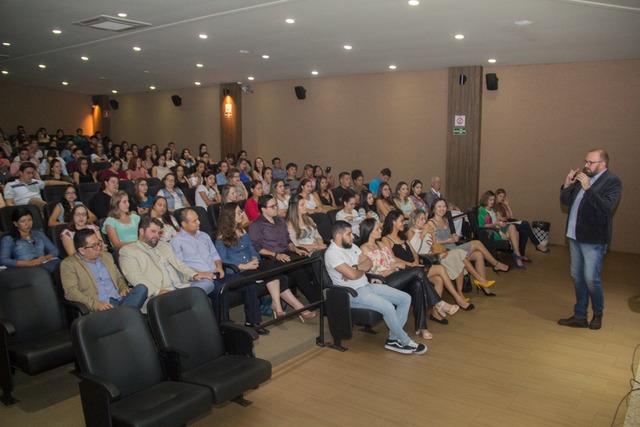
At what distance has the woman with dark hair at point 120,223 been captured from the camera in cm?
523

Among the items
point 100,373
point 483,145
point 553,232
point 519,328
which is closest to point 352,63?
point 483,145

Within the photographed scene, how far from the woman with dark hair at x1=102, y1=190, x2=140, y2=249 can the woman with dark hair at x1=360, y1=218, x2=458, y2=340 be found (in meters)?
2.30

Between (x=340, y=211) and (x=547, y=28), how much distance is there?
361cm

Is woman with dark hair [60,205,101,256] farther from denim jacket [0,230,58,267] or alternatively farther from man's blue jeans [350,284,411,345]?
man's blue jeans [350,284,411,345]

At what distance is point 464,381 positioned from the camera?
4105 mm

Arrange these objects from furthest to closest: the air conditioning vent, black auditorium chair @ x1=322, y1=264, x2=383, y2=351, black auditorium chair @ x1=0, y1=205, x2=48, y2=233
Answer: the air conditioning vent < black auditorium chair @ x1=0, y1=205, x2=48, y2=233 < black auditorium chair @ x1=322, y1=264, x2=383, y2=351

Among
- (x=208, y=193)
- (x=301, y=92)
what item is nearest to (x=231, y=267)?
(x=208, y=193)

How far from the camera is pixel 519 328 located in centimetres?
530

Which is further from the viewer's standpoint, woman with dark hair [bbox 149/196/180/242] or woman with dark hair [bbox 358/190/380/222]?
woman with dark hair [bbox 358/190/380/222]

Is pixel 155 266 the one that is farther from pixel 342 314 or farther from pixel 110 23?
pixel 110 23

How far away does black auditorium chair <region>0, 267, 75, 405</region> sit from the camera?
11.3ft

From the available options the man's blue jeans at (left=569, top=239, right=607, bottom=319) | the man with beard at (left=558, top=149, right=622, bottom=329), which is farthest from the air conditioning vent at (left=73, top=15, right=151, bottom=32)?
the man's blue jeans at (left=569, top=239, right=607, bottom=319)

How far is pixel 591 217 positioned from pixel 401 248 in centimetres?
180

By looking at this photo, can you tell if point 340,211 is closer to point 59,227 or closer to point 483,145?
point 59,227
